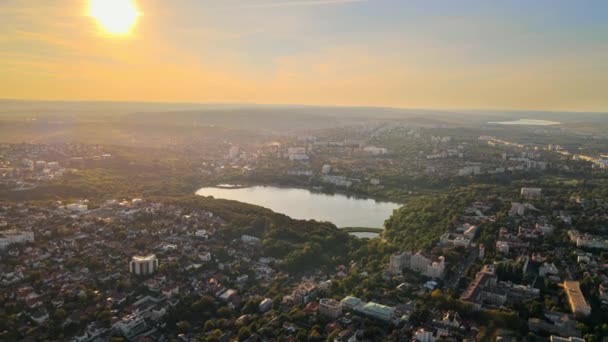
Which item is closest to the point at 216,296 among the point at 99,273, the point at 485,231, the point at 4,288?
the point at 99,273

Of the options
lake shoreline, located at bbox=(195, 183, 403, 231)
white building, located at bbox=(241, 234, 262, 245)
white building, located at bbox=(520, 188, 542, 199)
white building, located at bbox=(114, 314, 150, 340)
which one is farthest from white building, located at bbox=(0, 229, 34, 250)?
white building, located at bbox=(520, 188, 542, 199)

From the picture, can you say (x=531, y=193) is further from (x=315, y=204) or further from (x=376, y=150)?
(x=376, y=150)

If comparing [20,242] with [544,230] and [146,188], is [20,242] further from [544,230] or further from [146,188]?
[544,230]

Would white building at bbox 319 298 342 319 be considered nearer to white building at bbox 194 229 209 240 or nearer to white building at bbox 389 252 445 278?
white building at bbox 389 252 445 278

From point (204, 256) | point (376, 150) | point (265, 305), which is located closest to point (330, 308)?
point (265, 305)

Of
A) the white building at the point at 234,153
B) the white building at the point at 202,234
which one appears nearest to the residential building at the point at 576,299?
the white building at the point at 202,234

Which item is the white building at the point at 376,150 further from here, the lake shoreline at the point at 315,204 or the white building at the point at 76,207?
the white building at the point at 76,207
